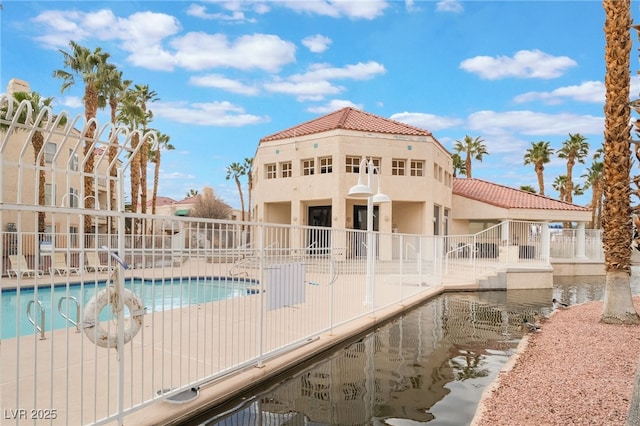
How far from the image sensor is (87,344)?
6.60 meters

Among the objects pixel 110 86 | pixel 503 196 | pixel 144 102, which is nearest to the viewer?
pixel 110 86

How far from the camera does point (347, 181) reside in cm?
2478

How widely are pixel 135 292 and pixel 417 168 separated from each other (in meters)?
23.2

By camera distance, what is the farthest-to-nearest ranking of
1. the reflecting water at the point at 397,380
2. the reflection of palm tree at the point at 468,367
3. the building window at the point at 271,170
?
the building window at the point at 271,170 < the reflection of palm tree at the point at 468,367 < the reflecting water at the point at 397,380

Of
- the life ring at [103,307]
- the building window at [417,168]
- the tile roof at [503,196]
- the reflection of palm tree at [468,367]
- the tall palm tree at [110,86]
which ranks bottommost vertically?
the reflection of palm tree at [468,367]

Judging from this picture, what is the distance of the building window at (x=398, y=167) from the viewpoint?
26.1 meters

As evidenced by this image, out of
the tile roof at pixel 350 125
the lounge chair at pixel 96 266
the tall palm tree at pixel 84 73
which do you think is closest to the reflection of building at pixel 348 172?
the tile roof at pixel 350 125

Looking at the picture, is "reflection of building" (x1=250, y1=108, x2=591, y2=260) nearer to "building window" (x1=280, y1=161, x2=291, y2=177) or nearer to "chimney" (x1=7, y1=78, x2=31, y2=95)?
"building window" (x1=280, y1=161, x2=291, y2=177)

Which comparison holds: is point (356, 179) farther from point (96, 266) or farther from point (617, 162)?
point (96, 266)

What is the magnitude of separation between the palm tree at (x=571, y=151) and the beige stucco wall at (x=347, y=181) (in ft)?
79.2

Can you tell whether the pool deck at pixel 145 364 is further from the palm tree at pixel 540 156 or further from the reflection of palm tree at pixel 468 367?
the palm tree at pixel 540 156

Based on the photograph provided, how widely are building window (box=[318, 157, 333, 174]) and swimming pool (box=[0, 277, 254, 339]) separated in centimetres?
1506

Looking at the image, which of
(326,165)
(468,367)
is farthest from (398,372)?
(326,165)

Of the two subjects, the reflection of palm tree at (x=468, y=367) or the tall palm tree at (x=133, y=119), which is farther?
the tall palm tree at (x=133, y=119)
